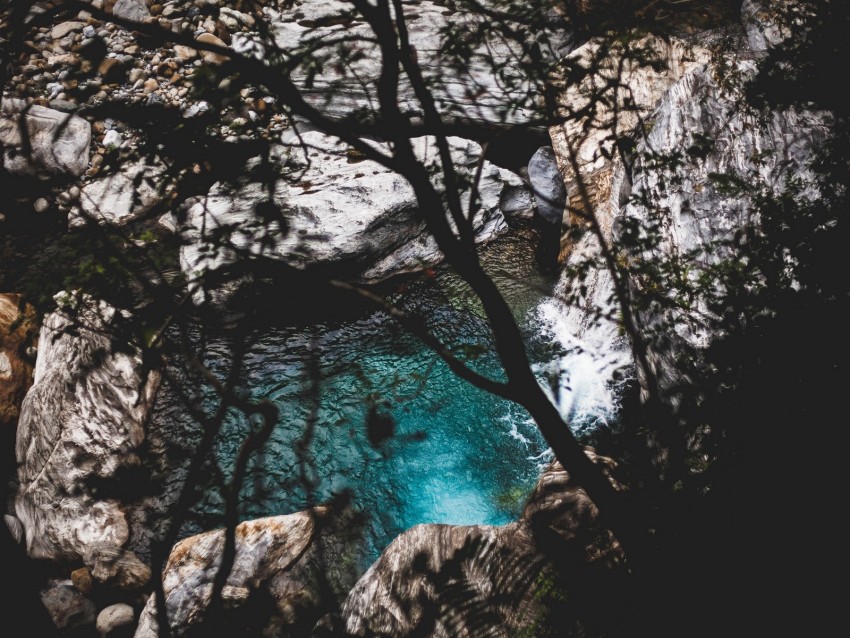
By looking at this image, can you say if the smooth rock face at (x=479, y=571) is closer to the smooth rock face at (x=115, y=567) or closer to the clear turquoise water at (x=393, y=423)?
the clear turquoise water at (x=393, y=423)

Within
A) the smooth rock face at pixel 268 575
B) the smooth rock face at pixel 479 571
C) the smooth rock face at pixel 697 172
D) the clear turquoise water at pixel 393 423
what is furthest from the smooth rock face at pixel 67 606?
the smooth rock face at pixel 697 172

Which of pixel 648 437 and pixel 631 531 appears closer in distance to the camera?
pixel 631 531

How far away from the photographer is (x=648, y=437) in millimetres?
4406

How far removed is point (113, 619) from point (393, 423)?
2977 mm

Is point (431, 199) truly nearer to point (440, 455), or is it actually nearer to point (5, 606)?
point (440, 455)

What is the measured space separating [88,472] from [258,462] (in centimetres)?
162

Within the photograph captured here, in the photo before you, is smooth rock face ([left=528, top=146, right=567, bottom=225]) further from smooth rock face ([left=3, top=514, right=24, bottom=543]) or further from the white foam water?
smooth rock face ([left=3, top=514, right=24, bottom=543])

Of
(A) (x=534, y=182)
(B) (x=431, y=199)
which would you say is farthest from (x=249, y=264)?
(A) (x=534, y=182)

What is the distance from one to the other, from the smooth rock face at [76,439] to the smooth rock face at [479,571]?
9.23ft

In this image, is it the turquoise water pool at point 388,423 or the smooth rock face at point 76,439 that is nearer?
the smooth rock face at point 76,439

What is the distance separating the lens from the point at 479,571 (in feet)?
10.6

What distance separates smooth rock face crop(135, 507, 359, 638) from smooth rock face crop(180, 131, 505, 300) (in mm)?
3272

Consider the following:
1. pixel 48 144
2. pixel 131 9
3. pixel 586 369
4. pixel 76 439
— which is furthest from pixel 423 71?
pixel 76 439

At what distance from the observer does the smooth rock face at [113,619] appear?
13.1 feet
